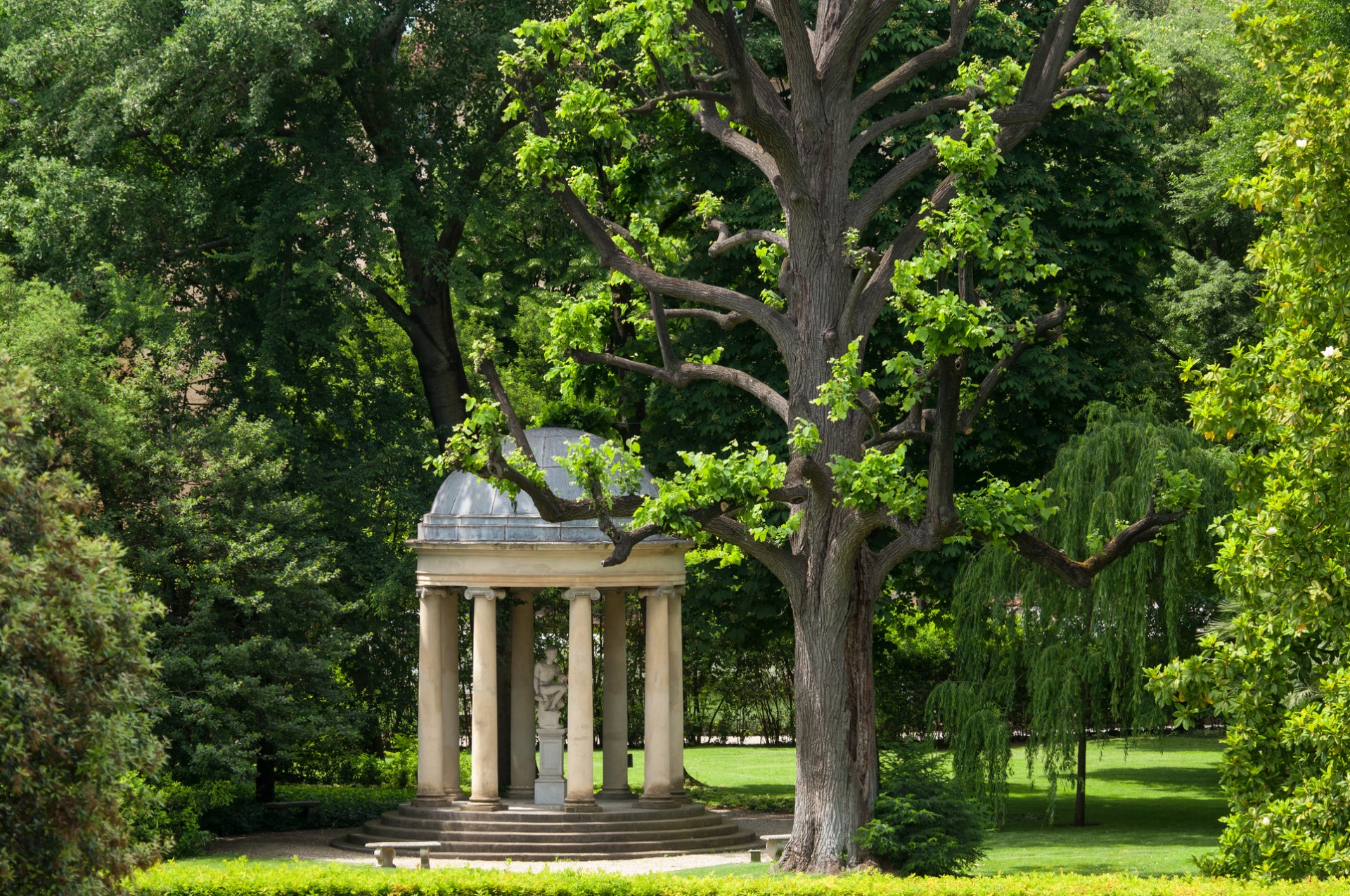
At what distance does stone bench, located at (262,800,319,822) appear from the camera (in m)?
28.8

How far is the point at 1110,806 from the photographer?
97.0ft

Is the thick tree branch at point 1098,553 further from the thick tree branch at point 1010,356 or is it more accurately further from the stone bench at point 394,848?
the stone bench at point 394,848

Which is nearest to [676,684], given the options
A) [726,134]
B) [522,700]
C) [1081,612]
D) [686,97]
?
[522,700]

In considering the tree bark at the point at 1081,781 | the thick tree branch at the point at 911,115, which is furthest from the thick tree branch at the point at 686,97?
the tree bark at the point at 1081,781

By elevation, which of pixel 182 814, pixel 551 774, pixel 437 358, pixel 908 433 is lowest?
pixel 182 814

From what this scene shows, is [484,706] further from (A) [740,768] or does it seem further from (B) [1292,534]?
(A) [740,768]

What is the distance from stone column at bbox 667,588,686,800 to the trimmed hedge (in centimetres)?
978

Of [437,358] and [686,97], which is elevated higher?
[686,97]

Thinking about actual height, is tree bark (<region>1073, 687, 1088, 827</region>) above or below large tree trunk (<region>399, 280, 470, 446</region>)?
below

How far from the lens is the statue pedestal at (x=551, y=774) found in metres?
26.6

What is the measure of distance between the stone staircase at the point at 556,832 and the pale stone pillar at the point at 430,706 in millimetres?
399

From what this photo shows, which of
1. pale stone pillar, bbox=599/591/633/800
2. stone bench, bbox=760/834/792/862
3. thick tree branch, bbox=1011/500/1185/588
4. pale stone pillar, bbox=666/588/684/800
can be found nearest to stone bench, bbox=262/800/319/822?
pale stone pillar, bbox=599/591/633/800

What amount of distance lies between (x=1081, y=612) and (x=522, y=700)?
34.0ft

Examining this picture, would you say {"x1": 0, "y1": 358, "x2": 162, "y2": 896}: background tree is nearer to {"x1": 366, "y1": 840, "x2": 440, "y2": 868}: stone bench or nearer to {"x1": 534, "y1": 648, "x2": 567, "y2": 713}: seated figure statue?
{"x1": 366, "y1": 840, "x2": 440, "y2": 868}: stone bench
